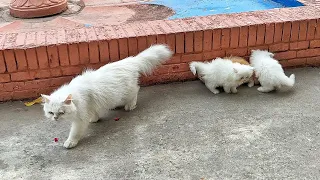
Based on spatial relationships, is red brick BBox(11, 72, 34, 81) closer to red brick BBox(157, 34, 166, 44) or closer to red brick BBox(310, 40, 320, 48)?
red brick BBox(157, 34, 166, 44)

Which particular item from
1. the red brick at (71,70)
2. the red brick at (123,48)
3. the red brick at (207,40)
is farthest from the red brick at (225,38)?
the red brick at (71,70)

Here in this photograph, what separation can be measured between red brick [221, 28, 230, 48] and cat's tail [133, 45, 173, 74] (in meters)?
0.58

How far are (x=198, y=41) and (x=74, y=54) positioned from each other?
1.16m

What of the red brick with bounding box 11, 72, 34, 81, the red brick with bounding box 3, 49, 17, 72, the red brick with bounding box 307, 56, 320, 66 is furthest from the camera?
the red brick with bounding box 307, 56, 320, 66

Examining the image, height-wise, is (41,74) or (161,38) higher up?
(161,38)

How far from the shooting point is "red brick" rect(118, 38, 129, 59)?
3674 mm

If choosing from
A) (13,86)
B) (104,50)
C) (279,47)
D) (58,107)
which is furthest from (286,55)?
(13,86)

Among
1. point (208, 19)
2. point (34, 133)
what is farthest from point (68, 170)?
point (208, 19)

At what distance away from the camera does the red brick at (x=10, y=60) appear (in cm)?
350

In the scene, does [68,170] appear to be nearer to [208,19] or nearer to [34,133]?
[34,133]

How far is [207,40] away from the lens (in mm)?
3811

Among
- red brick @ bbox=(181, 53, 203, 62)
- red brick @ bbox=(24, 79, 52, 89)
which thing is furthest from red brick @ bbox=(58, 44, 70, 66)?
red brick @ bbox=(181, 53, 203, 62)

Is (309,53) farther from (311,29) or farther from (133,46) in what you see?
(133,46)

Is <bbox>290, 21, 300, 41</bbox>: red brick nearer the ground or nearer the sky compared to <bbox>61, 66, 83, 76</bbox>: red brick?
nearer the sky
